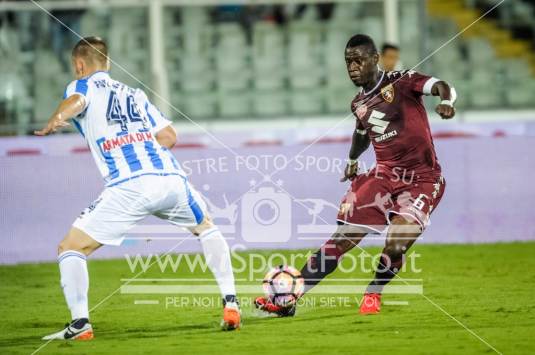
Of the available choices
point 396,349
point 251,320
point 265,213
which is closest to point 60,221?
point 265,213

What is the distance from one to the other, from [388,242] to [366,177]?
68cm

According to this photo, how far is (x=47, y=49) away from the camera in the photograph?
1605 centimetres

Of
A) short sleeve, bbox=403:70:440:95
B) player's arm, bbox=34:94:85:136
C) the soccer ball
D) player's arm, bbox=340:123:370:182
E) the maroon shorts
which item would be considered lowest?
the soccer ball

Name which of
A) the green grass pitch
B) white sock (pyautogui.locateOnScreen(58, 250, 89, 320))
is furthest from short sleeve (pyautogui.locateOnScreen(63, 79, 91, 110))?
the green grass pitch

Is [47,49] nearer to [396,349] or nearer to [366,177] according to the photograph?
[366,177]

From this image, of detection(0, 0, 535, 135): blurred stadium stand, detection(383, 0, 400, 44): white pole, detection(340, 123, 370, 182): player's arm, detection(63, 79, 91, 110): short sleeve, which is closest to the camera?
detection(63, 79, 91, 110): short sleeve

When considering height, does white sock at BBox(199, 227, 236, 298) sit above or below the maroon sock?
above

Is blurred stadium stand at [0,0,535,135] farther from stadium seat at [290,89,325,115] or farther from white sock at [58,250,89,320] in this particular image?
white sock at [58,250,89,320]

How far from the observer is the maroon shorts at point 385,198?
9023mm

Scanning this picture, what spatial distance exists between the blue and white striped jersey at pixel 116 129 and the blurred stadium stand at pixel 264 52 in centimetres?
745

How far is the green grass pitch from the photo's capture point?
766cm

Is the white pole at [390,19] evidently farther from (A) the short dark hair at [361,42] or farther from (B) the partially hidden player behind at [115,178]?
(B) the partially hidden player behind at [115,178]

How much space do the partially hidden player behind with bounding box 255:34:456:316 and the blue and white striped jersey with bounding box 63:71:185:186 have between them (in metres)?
1.66

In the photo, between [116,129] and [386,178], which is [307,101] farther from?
[116,129]
